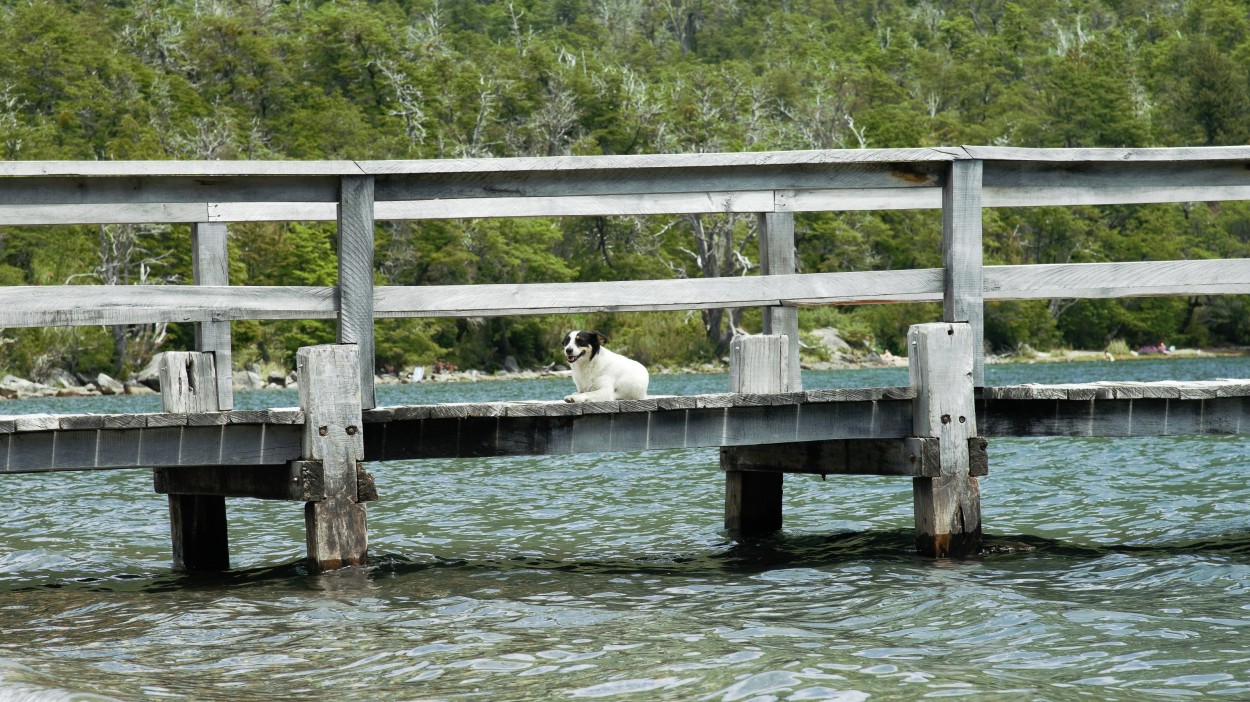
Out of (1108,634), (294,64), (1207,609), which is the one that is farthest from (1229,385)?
(294,64)

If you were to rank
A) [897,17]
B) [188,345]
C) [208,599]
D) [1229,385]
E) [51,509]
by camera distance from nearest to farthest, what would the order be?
[208,599] → [1229,385] → [51,509] → [188,345] → [897,17]

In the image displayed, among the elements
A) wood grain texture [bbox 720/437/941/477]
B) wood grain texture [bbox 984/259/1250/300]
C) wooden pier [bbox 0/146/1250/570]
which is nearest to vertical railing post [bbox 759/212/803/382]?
wooden pier [bbox 0/146/1250/570]

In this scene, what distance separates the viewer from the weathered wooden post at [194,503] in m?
8.50

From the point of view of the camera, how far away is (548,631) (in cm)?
693

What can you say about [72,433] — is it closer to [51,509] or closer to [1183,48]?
[51,509]

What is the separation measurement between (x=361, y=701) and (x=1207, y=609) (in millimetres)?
4535

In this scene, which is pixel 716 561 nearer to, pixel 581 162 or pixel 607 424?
pixel 607 424

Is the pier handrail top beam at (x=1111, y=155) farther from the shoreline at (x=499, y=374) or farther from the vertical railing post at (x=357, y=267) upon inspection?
the shoreline at (x=499, y=374)

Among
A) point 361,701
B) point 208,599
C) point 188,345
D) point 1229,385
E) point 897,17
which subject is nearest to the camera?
point 361,701

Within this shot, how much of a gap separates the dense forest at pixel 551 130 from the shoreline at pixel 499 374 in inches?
54.0

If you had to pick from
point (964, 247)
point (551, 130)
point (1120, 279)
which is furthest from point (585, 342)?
point (551, 130)

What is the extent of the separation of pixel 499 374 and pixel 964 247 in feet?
225

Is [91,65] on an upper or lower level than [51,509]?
upper

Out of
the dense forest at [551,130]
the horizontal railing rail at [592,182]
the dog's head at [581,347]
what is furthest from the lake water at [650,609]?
the dense forest at [551,130]
